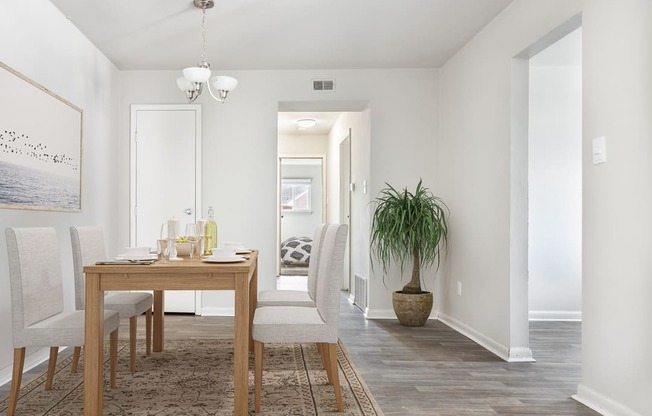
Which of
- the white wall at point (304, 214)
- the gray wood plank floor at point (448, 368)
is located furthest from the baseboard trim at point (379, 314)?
the white wall at point (304, 214)

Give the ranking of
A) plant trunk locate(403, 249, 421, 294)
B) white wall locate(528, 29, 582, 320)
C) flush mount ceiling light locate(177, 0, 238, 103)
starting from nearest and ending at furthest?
flush mount ceiling light locate(177, 0, 238, 103) < plant trunk locate(403, 249, 421, 294) < white wall locate(528, 29, 582, 320)

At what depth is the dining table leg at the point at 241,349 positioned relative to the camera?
2326 mm

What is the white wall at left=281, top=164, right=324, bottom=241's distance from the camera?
463 inches

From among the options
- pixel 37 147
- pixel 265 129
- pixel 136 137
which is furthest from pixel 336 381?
pixel 136 137

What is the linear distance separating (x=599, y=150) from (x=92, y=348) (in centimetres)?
269

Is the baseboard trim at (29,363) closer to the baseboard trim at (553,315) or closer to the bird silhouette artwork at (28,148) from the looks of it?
the bird silhouette artwork at (28,148)

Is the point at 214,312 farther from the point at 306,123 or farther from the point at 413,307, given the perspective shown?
the point at 306,123

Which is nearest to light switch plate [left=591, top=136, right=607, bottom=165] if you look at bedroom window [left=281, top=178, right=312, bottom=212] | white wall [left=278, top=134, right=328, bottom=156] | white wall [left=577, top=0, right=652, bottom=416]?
white wall [left=577, top=0, right=652, bottom=416]

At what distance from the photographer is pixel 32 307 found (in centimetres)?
243

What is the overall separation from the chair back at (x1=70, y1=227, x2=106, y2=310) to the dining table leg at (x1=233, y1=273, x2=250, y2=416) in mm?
1139

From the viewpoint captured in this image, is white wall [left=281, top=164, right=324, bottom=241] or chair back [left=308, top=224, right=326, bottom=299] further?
white wall [left=281, top=164, right=324, bottom=241]

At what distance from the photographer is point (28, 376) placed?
3146 mm

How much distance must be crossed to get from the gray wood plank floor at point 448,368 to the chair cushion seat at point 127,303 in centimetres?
39

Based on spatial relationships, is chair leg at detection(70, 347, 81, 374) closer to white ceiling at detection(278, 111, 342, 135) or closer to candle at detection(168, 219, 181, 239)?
candle at detection(168, 219, 181, 239)
